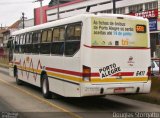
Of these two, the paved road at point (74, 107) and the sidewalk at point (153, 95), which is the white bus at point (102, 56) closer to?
the paved road at point (74, 107)

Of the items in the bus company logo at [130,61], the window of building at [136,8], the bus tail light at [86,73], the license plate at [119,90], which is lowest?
the license plate at [119,90]

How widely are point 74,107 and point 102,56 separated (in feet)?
6.95

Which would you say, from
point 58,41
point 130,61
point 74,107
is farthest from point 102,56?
point 58,41

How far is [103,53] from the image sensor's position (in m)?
13.0

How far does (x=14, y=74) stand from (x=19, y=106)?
9201mm

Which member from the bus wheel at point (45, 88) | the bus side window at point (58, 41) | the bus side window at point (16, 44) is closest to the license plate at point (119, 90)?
the bus side window at point (58, 41)

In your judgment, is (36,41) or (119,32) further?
(36,41)

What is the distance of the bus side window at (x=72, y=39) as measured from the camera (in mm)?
13266

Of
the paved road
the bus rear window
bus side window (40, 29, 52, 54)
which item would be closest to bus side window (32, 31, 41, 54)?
bus side window (40, 29, 52, 54)

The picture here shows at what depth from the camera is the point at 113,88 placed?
42.5ft

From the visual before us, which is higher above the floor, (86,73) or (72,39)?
(72,39)

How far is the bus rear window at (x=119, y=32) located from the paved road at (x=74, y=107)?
2063 mm

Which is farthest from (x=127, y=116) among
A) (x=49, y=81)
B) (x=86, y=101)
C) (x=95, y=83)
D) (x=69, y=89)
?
(x=49, y=81)

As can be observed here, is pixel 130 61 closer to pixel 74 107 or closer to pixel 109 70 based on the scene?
pixel 109 70
